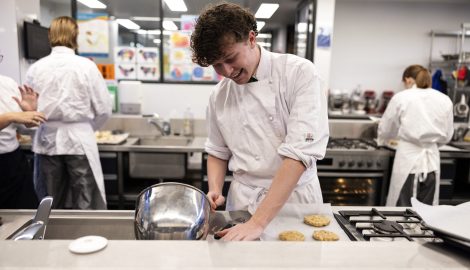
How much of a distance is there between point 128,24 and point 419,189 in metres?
3.75

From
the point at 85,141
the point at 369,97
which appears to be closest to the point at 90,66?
the point at 85,141

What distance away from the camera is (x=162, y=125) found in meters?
3.66

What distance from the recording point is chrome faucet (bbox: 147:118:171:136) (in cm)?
357

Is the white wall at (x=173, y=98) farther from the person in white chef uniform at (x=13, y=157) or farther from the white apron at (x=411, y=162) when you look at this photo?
the white apron at (x=411, y=162)

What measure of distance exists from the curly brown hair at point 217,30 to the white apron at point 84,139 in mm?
1794

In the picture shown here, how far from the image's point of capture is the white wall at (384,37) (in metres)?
5.46

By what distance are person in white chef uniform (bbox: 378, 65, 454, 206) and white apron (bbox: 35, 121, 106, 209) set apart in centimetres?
241

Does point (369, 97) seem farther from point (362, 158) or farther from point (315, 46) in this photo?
point (362, 158)

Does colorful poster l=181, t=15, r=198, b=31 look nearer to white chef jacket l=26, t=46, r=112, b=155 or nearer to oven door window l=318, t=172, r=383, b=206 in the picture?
white chef jacket l=26, t=46, r=112, b=155

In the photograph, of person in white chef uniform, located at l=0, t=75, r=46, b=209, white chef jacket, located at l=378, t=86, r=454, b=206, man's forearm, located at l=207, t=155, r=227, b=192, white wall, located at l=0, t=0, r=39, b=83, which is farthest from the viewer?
white wall, located at l=0, t=0, r=39, b=83

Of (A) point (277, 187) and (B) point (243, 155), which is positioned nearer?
(A) point (277, 187)

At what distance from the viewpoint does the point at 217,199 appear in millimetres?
1308

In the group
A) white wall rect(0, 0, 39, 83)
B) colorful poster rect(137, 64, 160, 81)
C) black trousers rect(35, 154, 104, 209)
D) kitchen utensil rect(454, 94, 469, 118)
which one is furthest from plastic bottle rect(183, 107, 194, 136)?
kitchen utensil rect(454, 94, 469, 118)

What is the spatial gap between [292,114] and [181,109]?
284 cm
